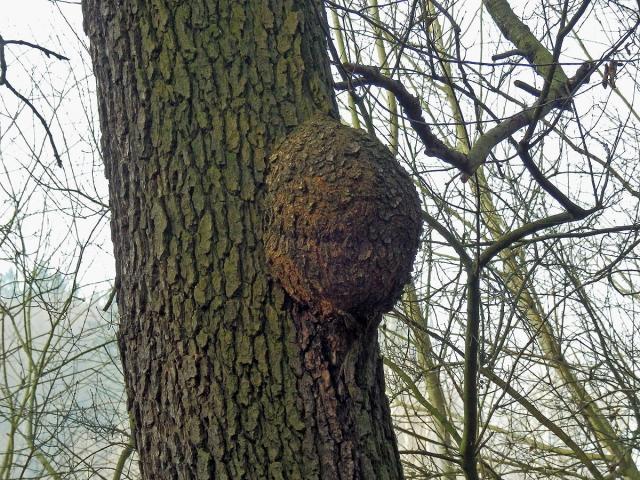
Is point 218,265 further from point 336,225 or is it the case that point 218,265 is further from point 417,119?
point 417,119

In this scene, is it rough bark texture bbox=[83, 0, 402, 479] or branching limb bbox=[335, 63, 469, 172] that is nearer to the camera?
rough bark texture bbox=[83, 0, 402, 479]

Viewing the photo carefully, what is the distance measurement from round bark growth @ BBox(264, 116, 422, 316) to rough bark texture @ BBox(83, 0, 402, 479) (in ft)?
0.14

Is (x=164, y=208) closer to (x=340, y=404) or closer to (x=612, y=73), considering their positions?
(x=340, y=404)

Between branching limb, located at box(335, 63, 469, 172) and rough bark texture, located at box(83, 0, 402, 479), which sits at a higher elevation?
branching limb, located at box(335, 63, 469, 172)

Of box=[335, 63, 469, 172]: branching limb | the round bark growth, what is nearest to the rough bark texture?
the round bark growth

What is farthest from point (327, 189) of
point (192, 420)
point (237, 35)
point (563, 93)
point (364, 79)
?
point (563, 93)

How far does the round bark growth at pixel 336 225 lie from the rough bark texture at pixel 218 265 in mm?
41

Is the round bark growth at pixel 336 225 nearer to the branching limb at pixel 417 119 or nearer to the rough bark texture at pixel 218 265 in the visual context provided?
the rough bark texture at pixel 218 265

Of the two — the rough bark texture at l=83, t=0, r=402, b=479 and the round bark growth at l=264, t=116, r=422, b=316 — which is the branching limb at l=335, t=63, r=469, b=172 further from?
the round bark growth at l=264, t=116, r=422, b=316

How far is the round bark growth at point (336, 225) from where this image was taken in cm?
132

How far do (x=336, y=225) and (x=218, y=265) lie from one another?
25 centimetres

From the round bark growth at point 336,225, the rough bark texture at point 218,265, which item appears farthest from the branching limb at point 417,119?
the round bark growth at point 336,225

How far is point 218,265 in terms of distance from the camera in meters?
1.33

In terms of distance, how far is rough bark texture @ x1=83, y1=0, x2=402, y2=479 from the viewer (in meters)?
1.26
